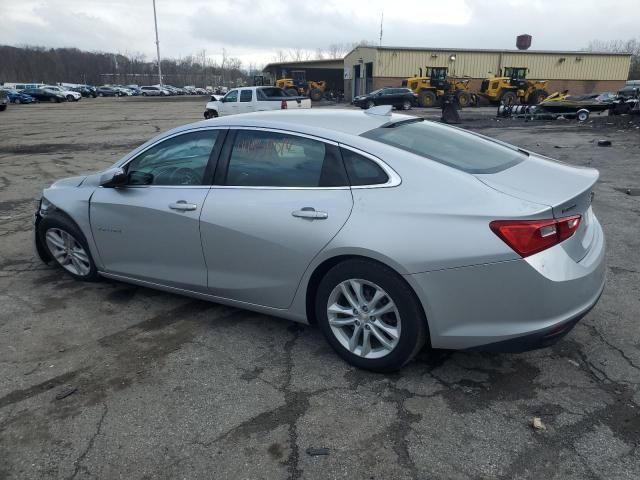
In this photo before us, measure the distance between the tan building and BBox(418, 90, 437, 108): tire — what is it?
343 inches

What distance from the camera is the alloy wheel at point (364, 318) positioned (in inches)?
114

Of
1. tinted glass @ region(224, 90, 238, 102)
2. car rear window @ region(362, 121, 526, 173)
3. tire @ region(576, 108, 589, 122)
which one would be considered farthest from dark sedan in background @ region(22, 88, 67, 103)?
car rear window @ region(362, 121, 526, 173)

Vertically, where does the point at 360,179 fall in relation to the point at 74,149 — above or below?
above

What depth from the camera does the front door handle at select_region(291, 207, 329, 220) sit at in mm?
2984

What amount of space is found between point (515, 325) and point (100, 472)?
7.10ft

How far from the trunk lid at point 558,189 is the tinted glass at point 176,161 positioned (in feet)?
6.33

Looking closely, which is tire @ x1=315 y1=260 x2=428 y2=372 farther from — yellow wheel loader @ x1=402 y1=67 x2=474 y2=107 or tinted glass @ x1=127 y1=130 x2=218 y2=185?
yellow wheel loader @ x1=402 y1=67 x2=474 y2=107

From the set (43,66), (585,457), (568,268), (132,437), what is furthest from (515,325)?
(43,66)

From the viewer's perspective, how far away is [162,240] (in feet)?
12.3

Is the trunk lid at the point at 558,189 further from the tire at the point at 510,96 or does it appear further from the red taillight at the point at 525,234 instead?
the tire at the point at 510,96

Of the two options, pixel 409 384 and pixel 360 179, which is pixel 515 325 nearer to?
pixel 409 384

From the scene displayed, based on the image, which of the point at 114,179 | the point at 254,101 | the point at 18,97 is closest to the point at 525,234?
the point at 114,179

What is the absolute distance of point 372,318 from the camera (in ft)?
9.69

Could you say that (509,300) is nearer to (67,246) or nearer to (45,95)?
(67,246)
